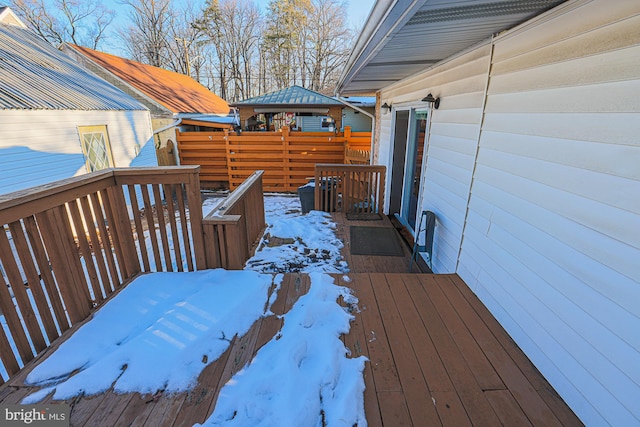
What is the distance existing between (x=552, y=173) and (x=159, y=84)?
553 inches

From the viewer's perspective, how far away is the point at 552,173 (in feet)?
5.31

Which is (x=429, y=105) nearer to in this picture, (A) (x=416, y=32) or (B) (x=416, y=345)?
(A) (x=416, y=32)

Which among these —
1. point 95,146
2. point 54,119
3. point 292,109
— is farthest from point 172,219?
point 292,109

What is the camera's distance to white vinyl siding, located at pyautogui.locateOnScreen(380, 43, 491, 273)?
2.53 m

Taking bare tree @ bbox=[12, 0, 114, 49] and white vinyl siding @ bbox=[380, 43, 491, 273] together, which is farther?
bare tree @ bbox=[12, 0, 114, 49]

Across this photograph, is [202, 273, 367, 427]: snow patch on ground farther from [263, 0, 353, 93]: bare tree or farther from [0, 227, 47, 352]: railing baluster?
[263, 0, 353, 93]: bare tree

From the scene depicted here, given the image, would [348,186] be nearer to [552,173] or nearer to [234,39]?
[552,173]

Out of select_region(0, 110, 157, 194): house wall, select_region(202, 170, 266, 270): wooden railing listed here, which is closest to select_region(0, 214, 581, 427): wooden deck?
select_region(202, 170, 266, 270): wooden railing

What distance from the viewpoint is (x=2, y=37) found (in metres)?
6.65

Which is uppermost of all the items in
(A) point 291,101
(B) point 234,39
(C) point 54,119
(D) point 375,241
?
(B) point 234,39

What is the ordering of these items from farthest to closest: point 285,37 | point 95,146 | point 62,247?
point 285,37, point 95,146, point 62,247

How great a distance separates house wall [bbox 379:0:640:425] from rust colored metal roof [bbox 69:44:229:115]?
11010 mm

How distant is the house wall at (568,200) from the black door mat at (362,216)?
2466 mm

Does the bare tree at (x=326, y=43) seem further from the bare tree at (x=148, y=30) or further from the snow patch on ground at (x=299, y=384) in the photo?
the snow patch on ground at (x=299, y=384)
